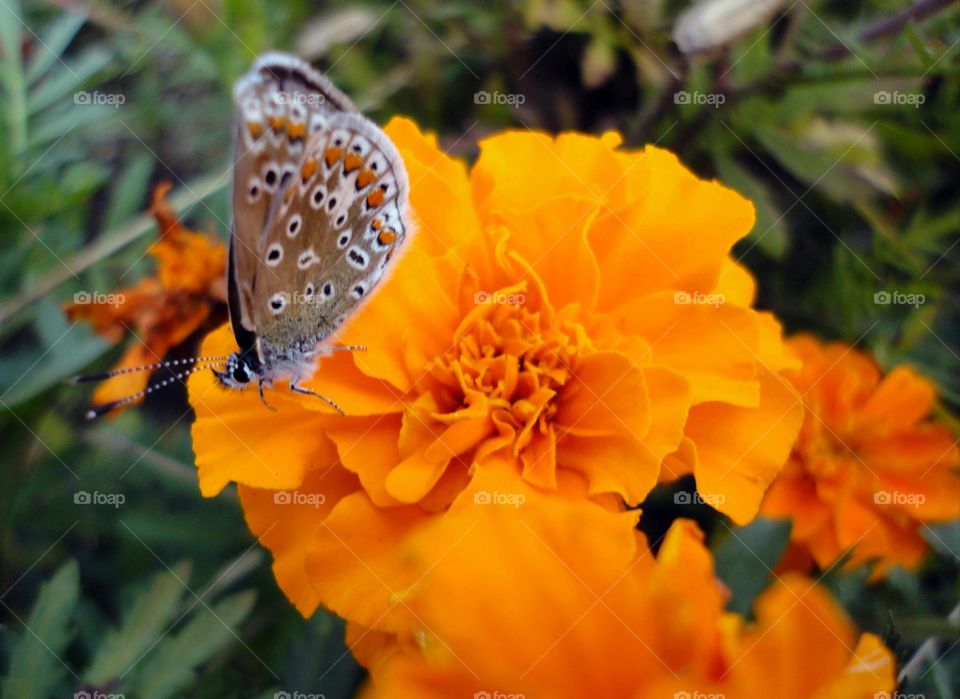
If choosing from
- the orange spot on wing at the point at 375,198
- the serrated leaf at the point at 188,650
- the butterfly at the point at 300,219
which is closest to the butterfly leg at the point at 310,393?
the butterfly at the point at 300,219

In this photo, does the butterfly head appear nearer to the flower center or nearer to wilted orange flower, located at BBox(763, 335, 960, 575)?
the flower center

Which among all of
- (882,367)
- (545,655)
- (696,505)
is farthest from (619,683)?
(882,367)

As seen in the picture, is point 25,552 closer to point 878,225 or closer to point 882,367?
point 882,367

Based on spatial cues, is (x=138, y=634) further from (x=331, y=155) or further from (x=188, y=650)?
(x=331, y=155)

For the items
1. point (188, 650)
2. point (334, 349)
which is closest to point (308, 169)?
point (334, 349)

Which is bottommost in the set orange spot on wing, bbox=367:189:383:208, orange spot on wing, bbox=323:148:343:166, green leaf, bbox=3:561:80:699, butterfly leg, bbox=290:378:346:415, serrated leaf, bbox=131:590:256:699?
green leaf, bbox=3:561:80:699

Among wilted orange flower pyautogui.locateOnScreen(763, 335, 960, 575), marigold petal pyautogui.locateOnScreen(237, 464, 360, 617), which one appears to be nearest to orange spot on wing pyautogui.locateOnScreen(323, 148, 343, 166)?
marigold petal pyautogui.locateOnScreen(237, 464, 360, 617)

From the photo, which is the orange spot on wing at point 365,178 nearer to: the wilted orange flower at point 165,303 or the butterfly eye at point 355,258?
the butterfly eye at point 355,258
